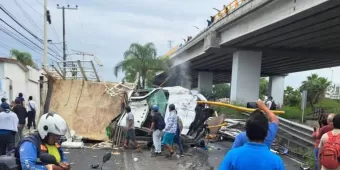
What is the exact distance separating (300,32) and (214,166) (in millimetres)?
13204

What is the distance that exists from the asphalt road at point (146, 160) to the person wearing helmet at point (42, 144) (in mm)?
6352

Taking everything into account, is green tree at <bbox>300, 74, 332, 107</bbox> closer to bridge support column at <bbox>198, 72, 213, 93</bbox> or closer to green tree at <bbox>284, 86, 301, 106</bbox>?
green tree at <bbox>284, 86, 301, 106</bbox>

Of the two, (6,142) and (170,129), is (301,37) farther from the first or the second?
(6,142)

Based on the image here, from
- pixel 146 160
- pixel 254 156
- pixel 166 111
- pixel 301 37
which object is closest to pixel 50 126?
pixel 254 156

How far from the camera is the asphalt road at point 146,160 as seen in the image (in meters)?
9.88

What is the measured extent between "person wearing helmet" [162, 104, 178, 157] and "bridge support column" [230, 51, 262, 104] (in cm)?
1571

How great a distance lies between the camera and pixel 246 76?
27.0m

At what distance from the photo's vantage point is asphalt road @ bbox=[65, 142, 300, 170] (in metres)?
9.88

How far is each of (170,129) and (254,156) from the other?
8.67 metres

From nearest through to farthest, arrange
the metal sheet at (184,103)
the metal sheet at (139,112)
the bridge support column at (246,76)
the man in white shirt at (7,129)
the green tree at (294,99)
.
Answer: the man in white shirt at (7,129) → the metal sheet at (139,112) → the metal sheet at (184,103) → the bridge support column at (246,76) → the green tree at (294,99)

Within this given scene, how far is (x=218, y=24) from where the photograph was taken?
82.0ft

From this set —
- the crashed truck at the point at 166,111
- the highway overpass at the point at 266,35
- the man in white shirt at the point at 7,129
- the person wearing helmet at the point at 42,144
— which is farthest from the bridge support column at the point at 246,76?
the person wearing helmet at the point at 42,144

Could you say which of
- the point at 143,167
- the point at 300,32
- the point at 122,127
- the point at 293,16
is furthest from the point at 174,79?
the point at 143,167

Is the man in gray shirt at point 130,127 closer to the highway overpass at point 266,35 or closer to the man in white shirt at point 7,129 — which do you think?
the man in white shirt at point 7,129
